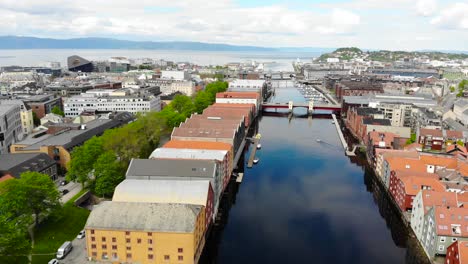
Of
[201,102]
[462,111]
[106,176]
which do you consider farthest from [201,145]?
[462,111]

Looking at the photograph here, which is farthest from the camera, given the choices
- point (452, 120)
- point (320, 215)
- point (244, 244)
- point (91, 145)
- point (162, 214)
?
point (452, 120)

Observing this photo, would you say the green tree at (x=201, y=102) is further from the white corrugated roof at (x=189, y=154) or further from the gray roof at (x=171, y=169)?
the gray roof at (x=171, y=169)

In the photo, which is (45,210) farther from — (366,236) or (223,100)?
(223,100)

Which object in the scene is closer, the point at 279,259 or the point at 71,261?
the point at 71,261

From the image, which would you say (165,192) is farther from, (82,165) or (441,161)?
(441,161)

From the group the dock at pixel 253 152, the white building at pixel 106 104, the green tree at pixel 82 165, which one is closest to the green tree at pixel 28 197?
the green tree at pixel 82 165

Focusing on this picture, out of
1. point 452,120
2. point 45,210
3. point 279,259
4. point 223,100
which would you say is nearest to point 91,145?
point 45,210
